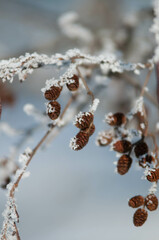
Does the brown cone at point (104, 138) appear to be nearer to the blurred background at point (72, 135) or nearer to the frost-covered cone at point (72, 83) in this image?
the frost-covered cone at point (72, 83)

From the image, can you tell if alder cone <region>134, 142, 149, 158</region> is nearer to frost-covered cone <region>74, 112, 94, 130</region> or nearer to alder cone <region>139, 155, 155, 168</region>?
alder cone <region>139, 155, 155, 168</region>

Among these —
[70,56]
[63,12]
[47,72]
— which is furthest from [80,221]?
[70,56]

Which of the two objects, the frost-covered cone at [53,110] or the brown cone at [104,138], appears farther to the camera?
the brown cone at [104,138]

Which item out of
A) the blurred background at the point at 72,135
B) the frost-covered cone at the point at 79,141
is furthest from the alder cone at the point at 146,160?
the blurred background at the point at 72,135

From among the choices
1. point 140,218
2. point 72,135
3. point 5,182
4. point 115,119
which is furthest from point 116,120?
point 72,135

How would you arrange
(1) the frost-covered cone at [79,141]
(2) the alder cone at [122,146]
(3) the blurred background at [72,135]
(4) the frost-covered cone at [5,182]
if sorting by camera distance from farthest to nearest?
(3) the blurred background at [72,135] → (4) the frost-covered cone at [5,182] → (2) the alder cone at [122,146] → (1) the frost-covered cone at [79,141]

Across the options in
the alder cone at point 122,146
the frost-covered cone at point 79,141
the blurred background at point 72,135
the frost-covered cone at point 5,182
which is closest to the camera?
the frost-covered cone at point 79,141

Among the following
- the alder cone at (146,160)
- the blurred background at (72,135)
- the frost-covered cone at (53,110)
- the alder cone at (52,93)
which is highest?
the blurred background at (72,135)

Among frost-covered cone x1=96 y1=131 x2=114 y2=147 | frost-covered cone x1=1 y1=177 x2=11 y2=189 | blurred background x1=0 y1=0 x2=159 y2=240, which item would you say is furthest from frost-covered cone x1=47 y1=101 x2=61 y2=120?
blurred background x1=0 y1=0 x2=159 y2=240
